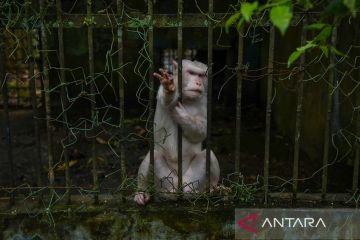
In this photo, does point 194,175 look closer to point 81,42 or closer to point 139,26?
point 139,26

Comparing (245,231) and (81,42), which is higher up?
(81,42)

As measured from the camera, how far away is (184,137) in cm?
413

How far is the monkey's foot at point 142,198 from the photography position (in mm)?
3777

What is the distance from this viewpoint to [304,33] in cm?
347

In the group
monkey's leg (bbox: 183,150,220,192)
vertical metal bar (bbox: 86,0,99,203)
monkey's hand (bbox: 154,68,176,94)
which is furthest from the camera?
monkey's leg (bbox: 183,150,220,192)

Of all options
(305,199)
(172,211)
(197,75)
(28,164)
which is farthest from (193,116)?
(28,164)

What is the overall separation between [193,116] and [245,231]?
961mm

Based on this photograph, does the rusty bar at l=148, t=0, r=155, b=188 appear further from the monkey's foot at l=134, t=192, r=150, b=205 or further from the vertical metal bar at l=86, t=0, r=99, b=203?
the vertical metal bar at l=86, t=0, r=99, b=203

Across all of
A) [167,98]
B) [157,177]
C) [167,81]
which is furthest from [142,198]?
[167,81]

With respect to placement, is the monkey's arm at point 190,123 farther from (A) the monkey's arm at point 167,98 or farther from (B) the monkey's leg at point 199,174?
(B) the monkey's leg at point 199,174

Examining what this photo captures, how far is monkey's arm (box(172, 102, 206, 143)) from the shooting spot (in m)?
3.87

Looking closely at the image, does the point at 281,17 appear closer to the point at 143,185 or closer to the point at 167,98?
the point at 167,98

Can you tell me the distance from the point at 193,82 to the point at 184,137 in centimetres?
46

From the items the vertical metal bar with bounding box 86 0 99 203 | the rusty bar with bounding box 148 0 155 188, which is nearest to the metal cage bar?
the rusty bar with bounding box 148 0 155 188
